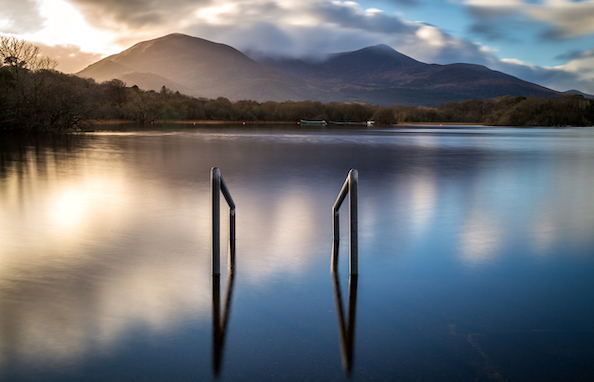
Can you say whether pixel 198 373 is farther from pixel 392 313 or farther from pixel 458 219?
pixel 458 219

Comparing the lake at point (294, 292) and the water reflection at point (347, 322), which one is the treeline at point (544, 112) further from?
the water reflection at point (347, 322)

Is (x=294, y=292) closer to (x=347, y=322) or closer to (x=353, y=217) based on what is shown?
(x=347, y=322)

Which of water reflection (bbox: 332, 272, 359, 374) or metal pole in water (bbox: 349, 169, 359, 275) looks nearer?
water reflection (bbox: 332, 272, 359, 374)

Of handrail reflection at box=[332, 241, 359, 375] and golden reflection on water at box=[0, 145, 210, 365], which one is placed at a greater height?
golden reflection on water at box=[0, 145, 210, 365]

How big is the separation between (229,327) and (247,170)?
1438cm

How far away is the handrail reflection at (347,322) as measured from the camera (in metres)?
3.90

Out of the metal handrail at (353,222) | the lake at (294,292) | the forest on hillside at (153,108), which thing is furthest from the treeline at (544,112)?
the metal handrail at (353,222)

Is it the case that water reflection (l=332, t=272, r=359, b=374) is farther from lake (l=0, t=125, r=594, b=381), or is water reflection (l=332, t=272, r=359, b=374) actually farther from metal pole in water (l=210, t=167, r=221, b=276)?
metal pole in water (l=210, t=167, r=221, b=276)

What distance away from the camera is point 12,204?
35.3 ft

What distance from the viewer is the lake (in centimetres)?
380

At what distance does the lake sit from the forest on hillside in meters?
40.6

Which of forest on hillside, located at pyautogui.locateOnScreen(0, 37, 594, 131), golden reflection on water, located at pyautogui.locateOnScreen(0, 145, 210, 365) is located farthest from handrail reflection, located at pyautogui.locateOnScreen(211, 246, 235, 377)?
forest on hillside, located at pyautogui.locateOnScreen(0, 37, 594, 131)

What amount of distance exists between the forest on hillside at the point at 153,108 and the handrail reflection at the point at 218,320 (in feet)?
150

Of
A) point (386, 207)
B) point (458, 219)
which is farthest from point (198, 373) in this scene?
A: point (386, 207)
